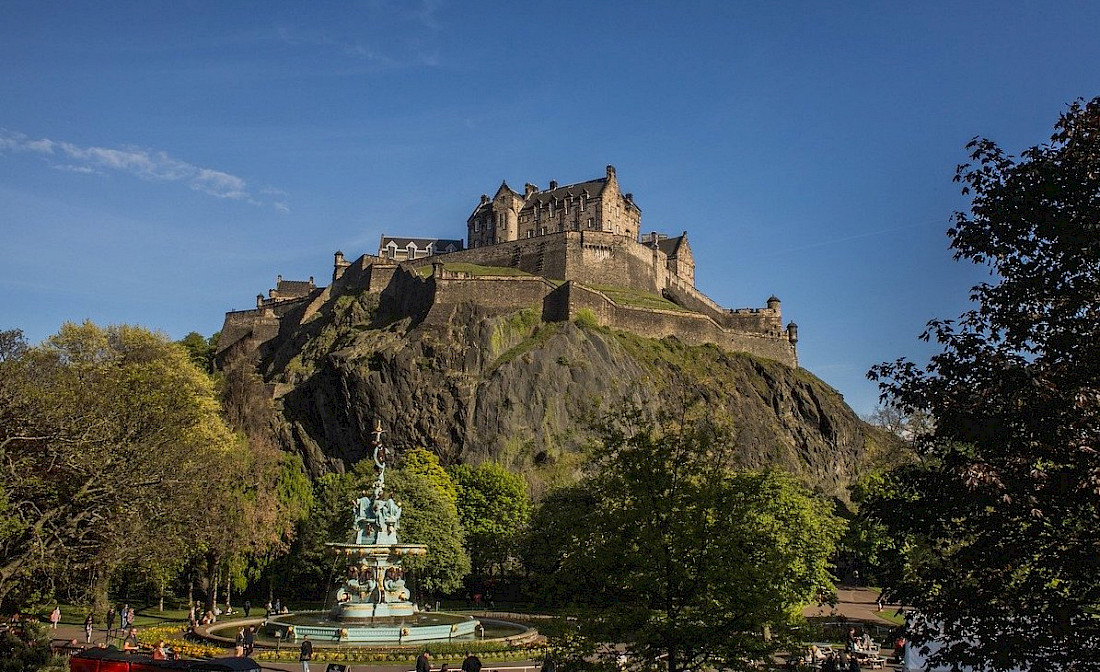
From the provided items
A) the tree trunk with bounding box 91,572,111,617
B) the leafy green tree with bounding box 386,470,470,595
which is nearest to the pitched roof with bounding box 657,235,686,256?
the leafy green tree with bounding box 386,470,470,595

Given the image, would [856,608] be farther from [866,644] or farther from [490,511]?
[490,511]

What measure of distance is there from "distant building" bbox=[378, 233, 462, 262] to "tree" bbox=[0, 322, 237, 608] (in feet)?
224

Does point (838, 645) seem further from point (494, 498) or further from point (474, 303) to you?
point (474, 303)

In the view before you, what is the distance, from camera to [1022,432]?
10.3 metres

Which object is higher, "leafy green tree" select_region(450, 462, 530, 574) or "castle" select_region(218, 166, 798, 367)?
"castle" select_region(218, 166, 798, 367)

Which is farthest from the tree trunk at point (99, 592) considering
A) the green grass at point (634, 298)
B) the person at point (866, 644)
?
the green grass at point (634, 298)

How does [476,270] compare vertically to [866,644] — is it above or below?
above

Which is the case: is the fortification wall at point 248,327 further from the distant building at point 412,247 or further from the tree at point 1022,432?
the tree at point 1022,432

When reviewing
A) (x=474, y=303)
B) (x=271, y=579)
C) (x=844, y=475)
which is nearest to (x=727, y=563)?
(x=271, y=579)

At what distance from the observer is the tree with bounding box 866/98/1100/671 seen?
9539 millimetres

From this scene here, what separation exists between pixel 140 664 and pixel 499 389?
153 ft

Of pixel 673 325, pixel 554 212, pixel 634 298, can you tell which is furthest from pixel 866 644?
pixel 554 212

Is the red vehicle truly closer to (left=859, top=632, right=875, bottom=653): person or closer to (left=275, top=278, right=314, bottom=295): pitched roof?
(left=859, top=632, right=875, bottom=653): person

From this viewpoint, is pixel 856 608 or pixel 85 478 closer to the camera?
pixel 85 478
